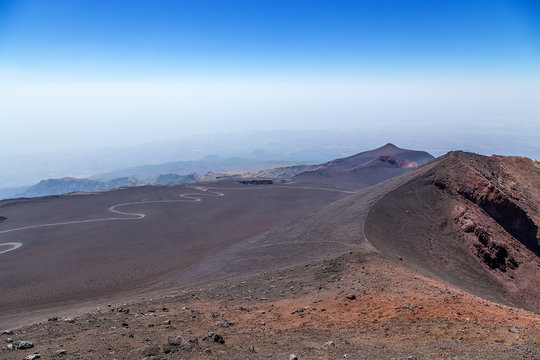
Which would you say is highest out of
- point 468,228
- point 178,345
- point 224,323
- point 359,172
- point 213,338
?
point 359,172

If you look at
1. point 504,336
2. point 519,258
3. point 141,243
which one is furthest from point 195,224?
point 504,336

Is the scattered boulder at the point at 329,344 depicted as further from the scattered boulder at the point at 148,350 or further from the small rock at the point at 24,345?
the small rock at the point at 24,345

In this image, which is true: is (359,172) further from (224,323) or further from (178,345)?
(178,345)

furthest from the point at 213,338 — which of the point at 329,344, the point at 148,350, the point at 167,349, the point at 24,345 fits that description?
the point at 24,345

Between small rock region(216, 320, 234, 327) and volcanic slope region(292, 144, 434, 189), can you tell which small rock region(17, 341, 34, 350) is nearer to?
small rock region(216, 320, 234, 327)

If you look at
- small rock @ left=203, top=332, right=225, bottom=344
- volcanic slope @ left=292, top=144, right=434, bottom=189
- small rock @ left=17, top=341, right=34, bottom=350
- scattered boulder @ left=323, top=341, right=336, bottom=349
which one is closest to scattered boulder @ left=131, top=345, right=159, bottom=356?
small rock @ left=203, top=332, right=225, bottom=344

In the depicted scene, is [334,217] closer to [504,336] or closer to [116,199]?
[504,336]

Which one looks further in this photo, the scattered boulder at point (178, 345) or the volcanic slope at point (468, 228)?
the volcanic slope at point (468, 228)

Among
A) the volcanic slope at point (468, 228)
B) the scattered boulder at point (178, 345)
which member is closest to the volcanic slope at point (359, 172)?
the volcanic slope at point (468, 228)
